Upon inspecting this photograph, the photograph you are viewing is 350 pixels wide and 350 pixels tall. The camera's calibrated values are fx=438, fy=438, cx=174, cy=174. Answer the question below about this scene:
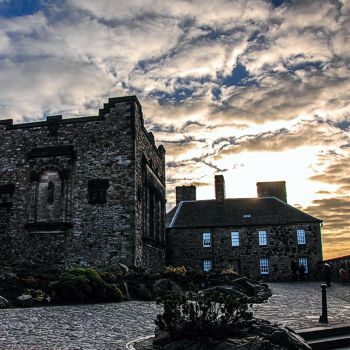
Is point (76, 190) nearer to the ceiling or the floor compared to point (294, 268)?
nearer to the ceiling

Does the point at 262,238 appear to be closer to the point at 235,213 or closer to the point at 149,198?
the point at 235,213

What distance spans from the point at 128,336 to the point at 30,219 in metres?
17.1

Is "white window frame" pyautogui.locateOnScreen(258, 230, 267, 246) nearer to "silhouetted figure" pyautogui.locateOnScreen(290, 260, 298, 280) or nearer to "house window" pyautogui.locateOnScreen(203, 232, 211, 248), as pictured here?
"silhouetted figure" pyautogui.locateOnScreen(290, 260, 298, 280)

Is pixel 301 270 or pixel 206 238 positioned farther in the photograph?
pixel 206 238

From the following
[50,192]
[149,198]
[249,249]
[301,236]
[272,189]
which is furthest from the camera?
[272,189]

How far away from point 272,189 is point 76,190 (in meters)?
23.2

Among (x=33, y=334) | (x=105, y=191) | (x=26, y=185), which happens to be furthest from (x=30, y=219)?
(x=33, y=334)

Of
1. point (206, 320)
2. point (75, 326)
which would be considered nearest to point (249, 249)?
point (75, 326)

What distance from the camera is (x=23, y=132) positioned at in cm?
2686

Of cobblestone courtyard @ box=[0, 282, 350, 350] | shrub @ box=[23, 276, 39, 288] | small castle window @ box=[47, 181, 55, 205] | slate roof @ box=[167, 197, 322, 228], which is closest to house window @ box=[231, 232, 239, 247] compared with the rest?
slate roof @ box=[167, 197, 322, 228]

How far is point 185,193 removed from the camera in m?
44.1

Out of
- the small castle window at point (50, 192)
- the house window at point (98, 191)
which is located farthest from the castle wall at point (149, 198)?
the small castle window at point (50, 192)

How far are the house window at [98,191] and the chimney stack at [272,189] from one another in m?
22.0

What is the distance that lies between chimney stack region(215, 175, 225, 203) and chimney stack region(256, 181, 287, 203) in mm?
3736
